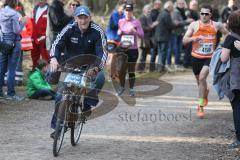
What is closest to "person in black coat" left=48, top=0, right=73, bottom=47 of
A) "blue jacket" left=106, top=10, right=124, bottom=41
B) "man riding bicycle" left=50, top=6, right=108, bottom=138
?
"blue jacket" left=106, top=10, right=124, bottom=41

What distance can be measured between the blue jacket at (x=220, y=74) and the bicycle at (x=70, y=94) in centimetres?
202

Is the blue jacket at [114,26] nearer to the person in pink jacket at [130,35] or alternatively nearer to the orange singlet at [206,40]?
the person in pink jacket at [130,35]

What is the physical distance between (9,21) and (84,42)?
411cm

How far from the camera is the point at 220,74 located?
356 inches

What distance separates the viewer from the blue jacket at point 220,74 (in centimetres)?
884

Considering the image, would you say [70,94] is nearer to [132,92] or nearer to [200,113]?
[200,113]

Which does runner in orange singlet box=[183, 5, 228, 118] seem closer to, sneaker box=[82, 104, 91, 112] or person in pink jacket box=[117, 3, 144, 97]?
person in pink jacket box=[117, 3, 144, 97]

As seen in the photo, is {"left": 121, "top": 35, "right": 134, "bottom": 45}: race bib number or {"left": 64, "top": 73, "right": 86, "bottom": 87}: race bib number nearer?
{"left": 64, "top": 73, "right": 86, "bottom": 87}: race bib number

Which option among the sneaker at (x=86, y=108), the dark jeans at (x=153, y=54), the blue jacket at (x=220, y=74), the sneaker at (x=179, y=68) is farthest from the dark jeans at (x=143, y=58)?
the sneaker at (x=86, y=108)

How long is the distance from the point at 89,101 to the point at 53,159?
44.9 inches

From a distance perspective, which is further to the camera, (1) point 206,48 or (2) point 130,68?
(2) point 130,68

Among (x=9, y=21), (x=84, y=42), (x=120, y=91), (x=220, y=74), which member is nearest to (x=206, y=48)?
(x=220, y=74)

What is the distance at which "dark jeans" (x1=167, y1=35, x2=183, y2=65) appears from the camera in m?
19.6

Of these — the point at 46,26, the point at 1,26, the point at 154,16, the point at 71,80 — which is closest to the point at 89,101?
the point at 71,80
